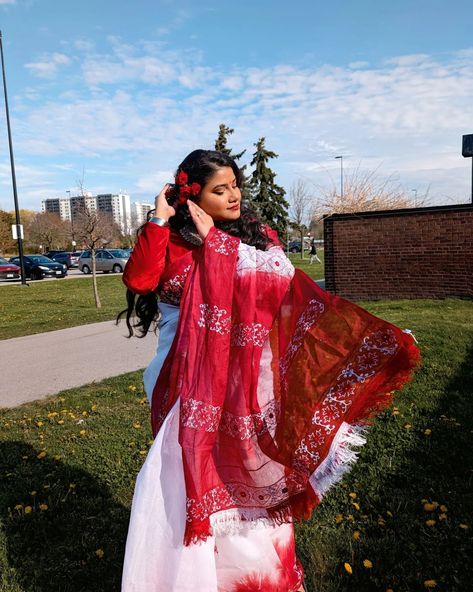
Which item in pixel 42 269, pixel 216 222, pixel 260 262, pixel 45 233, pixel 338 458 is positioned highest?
pixel 216 222

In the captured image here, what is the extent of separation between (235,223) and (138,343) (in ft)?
23.5

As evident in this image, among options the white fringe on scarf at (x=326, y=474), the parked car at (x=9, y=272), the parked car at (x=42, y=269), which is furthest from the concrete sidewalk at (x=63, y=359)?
the parked car at (x=9, y=272)

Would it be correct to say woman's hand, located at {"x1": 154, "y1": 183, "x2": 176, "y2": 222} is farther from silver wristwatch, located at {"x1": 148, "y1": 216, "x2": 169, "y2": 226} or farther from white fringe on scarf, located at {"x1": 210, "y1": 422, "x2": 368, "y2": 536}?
white fringe on scarf, located at {"x1": 210, "y1": 422, "x2": 368, "y2": 536}

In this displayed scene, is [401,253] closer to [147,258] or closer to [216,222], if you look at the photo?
[216,222]

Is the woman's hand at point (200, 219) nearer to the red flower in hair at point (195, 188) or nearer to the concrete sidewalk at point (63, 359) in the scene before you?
the red flower in hair at point (195, 188)

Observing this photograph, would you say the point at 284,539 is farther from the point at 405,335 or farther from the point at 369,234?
the point at 369,234

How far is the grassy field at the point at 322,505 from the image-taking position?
9.32 feet

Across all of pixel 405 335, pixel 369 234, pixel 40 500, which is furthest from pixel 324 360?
pixel 369 234

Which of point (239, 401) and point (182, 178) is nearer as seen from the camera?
point (239, 401)

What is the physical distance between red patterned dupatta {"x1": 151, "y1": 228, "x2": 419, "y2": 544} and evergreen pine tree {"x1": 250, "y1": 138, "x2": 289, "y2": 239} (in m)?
31.7

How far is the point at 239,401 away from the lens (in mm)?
2100

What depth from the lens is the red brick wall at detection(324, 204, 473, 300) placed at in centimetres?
1234

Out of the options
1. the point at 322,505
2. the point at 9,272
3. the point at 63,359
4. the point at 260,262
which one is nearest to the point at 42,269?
the point at 9,272

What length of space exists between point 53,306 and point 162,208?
14716 millimetres
